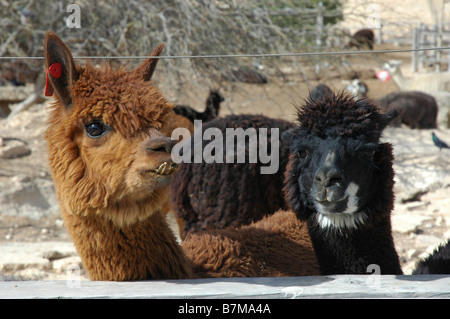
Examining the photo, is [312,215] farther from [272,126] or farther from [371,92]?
[371,92]

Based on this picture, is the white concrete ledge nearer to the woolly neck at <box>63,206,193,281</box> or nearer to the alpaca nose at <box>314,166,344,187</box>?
the woolly neck at <box>63,206,193,281</box>

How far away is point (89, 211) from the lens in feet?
8.99

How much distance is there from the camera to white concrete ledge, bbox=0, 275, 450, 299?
2.39 meters

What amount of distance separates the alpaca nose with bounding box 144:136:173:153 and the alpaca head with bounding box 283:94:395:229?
0.94 m

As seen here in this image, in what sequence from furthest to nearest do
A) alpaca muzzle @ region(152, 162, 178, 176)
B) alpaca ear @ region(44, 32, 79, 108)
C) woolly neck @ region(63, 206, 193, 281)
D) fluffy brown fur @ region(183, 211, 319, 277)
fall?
fluffy brown fur @ region(183, 211, 319, 277)
woolly neck @ region(63, 206, 193, 281)
alpaca ear @ region(44, 32, 79, 108)
alpaca muzzle @ region(152, 162, 178, 176)

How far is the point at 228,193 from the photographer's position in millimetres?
5043

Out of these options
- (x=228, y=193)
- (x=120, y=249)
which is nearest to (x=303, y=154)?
(x=120, y=249)

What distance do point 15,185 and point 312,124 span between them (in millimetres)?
6238

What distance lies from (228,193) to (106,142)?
2.46 m

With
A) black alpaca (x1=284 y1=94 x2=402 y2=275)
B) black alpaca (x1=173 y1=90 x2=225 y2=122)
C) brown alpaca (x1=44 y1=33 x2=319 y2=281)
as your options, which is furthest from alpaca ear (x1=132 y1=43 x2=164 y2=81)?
black alpaca (x1=173 y1=90 x2=225 y2=122)

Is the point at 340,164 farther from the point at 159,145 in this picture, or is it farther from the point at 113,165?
the point at 113,165

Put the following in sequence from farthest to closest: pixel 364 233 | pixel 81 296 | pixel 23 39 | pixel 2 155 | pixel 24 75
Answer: pixel 24 75, pixel 23 39, pixel 2 155, pixel 364 233, pixel 81 296
